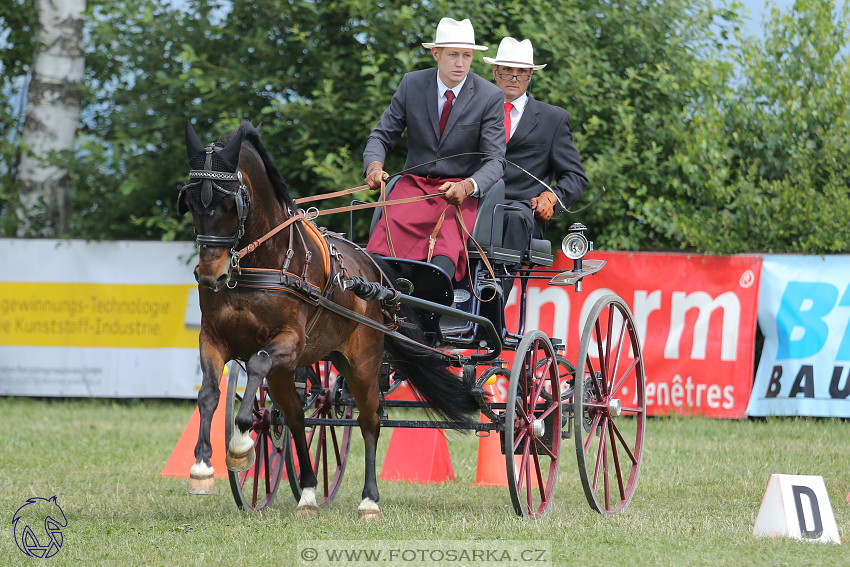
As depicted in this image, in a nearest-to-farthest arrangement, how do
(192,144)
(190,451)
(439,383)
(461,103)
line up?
(192,144)
(439,383)
(461,103)
(190,451)

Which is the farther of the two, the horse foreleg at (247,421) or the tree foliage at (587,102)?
the tree foliage at (587,102)

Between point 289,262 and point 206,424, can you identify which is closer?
point 206,424

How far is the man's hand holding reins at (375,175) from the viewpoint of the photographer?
242 inches

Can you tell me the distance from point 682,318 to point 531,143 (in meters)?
A: 4.16

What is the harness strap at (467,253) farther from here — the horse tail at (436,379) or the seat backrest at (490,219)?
the horse tail at (436,379)

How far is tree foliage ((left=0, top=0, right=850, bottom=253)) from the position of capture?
10.9 meters

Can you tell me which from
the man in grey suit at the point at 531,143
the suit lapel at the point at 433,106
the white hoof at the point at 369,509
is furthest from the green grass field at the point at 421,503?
the suit lapel at the point at 433,106

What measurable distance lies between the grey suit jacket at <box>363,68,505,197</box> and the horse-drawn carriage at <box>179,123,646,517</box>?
0.25 metres

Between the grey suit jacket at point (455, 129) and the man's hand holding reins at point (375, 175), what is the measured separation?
0.10 metres

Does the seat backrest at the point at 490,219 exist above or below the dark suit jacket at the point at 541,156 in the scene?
below

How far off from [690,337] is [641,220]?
50.6 inches

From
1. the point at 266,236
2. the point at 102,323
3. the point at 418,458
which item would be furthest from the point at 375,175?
the point at 102,323

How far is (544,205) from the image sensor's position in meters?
6.72

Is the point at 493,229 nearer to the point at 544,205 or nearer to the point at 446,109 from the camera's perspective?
the point at 544,205
